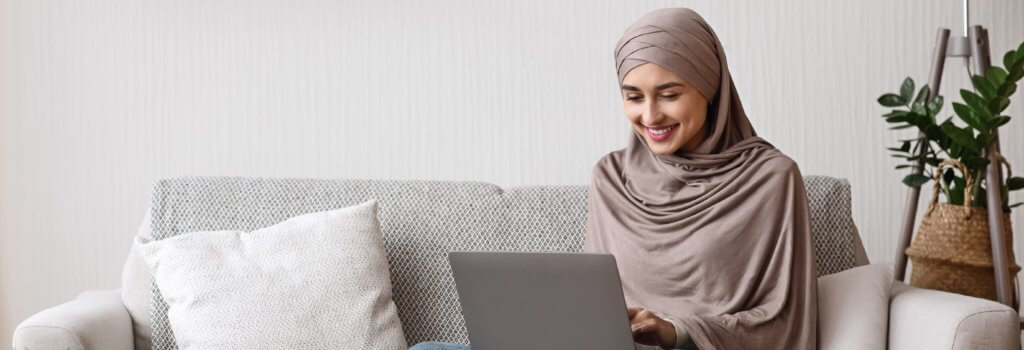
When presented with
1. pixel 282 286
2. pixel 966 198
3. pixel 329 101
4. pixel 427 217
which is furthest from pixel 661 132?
pixel 329 101

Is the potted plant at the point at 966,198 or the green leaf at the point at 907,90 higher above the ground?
the green leaf at the point at 907,90

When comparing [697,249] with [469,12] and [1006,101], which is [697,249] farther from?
[469,12]

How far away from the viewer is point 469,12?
10.2 ft

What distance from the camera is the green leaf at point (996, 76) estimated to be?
2438 millimetres

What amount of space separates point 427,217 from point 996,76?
1312 mm

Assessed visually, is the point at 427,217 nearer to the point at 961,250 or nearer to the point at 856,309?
the point at 856,309

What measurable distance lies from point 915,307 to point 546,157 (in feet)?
4.35

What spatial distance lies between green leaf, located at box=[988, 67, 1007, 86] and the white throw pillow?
622 millimetres

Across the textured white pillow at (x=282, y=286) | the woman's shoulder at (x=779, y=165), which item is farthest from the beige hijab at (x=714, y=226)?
the textured white pillow at (x=282, y=286)

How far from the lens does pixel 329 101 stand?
3.12m

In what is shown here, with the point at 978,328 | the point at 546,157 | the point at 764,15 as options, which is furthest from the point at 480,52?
the point at 978,328

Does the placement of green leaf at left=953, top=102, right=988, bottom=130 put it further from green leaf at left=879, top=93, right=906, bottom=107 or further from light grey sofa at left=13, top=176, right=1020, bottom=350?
light grey sofa at left=13, top=176, right=1020, bottom=350

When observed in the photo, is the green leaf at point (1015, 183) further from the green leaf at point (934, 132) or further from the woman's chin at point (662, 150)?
the woman's chin at point (662, 150)

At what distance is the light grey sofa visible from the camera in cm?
233
